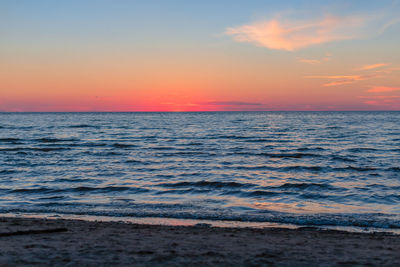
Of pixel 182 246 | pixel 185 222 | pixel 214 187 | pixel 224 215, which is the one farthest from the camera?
pixel 214 187

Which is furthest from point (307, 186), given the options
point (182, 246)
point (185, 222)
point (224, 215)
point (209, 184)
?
point (182, 246)

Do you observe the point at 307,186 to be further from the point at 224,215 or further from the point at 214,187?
the point at 224,215

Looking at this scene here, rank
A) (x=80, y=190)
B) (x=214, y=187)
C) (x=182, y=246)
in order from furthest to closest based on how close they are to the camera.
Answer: (x=214, y=187) → (x=80, y=190) → (x=182, y=246)

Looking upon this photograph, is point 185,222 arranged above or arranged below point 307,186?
below

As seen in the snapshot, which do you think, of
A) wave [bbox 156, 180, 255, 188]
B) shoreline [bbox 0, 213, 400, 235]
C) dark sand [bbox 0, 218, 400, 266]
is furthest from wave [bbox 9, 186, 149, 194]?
dark sand [bbox 0, 218, 400, 266]

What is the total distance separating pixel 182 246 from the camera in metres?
6.82

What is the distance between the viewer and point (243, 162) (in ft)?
71.3

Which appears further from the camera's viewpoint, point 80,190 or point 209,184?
point 209,184

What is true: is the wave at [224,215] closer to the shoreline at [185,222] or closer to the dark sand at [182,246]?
the shoreline at [185,222]

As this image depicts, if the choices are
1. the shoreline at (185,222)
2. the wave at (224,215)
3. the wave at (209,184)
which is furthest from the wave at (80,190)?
the shoreline at (185,222)

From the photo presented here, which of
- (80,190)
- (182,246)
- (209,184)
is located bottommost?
(80,190)

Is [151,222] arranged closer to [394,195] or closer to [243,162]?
[394,195]

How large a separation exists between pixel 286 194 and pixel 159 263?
840 cm

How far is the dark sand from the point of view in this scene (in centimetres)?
595
